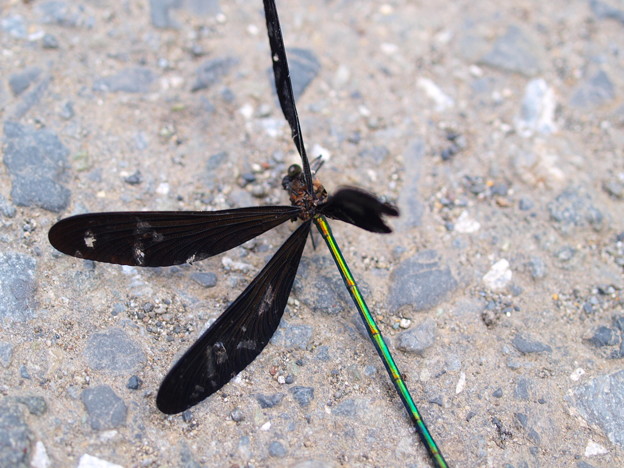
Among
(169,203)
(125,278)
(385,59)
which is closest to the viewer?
(125,278)

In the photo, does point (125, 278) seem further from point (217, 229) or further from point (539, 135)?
point (539, 135)

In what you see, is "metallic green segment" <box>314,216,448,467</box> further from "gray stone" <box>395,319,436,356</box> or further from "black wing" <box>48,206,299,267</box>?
"black wing" <box>48,206,299,267</box>

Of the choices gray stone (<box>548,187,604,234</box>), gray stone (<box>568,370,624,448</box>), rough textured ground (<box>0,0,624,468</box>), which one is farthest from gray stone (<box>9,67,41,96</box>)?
gray stone (<box>568,370,624,448</box>)

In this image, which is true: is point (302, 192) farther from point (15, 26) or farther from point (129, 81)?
point (15, 26)

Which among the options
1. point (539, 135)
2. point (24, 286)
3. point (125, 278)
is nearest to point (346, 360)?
point (125, 278)

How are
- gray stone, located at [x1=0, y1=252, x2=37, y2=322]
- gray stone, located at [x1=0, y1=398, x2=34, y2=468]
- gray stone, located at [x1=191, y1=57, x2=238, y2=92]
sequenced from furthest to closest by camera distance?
gray stone, located at [x1=191, y1=57, x2=238, y2=92] → gray stone, located at [x1=0, y1=252, x2=37, y2=322] → gray stone, located at [x1=0, y1=398, x2=34, y2=468]

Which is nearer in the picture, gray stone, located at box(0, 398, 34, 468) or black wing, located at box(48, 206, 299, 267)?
gray stone, located at box(0, 398, 34, 468)

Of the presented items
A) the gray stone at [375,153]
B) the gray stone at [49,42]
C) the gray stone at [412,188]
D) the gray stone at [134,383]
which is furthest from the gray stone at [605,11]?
the gray stone at [134,383]

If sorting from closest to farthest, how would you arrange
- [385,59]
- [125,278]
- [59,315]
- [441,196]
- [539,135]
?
[59,315] < [125,278] < [441,196] < [539,135] < [385,59]
